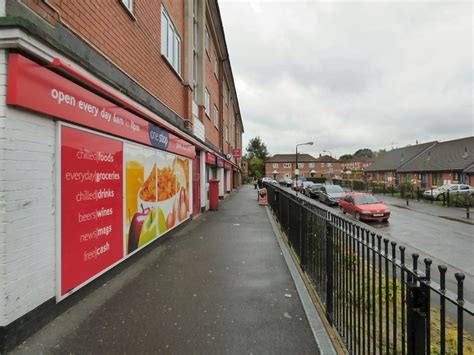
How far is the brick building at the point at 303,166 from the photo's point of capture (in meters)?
87.2

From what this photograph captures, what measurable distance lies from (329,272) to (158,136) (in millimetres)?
5176

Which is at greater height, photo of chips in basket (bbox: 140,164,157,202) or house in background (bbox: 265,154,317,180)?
house in background (bbox: 265,154,317,180)

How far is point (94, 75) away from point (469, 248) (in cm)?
1145

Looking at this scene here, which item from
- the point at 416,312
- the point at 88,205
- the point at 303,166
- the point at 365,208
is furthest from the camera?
the point at 303,166

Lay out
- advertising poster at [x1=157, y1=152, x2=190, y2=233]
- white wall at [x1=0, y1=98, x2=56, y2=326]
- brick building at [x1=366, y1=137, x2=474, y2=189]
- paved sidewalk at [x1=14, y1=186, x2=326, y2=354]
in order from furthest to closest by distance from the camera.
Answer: brick building at [x1=366, y1=137, x2=474, y2=189], advertising poster at [x1=157, y1=152, x2=190, y2=233], paved sidewalk at [x1=14, y1=186, x2=326, y2=354], white wall at [x1=0, y1=98, x2=56, y2=326]

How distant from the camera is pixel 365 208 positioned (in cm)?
1446

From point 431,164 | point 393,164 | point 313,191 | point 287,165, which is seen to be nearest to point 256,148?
point 287,165

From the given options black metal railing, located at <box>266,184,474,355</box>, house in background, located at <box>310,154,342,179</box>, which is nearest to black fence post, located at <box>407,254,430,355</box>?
black metal railing, located at <box>266,184,474,355</box>

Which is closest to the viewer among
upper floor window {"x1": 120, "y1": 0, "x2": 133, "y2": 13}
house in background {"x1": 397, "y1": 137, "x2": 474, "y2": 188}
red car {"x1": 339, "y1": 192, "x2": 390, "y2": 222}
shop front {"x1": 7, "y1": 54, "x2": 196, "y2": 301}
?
shop front {"x1": 7, "y1": 54, "x2": 196, "y2": 301}

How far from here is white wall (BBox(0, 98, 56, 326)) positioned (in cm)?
280

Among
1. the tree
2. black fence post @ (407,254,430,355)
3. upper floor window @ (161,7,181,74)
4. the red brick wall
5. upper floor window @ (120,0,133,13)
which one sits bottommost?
black fence post @ (407,254,430,355)

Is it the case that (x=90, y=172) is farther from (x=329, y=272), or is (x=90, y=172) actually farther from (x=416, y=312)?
(x=416, y=312)

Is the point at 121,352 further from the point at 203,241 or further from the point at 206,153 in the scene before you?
the point at 206,153

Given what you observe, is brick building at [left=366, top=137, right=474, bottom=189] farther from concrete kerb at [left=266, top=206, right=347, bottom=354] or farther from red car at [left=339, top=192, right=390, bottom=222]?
concrete kerb at [left=266, top=206, right=347, bottom=354]
